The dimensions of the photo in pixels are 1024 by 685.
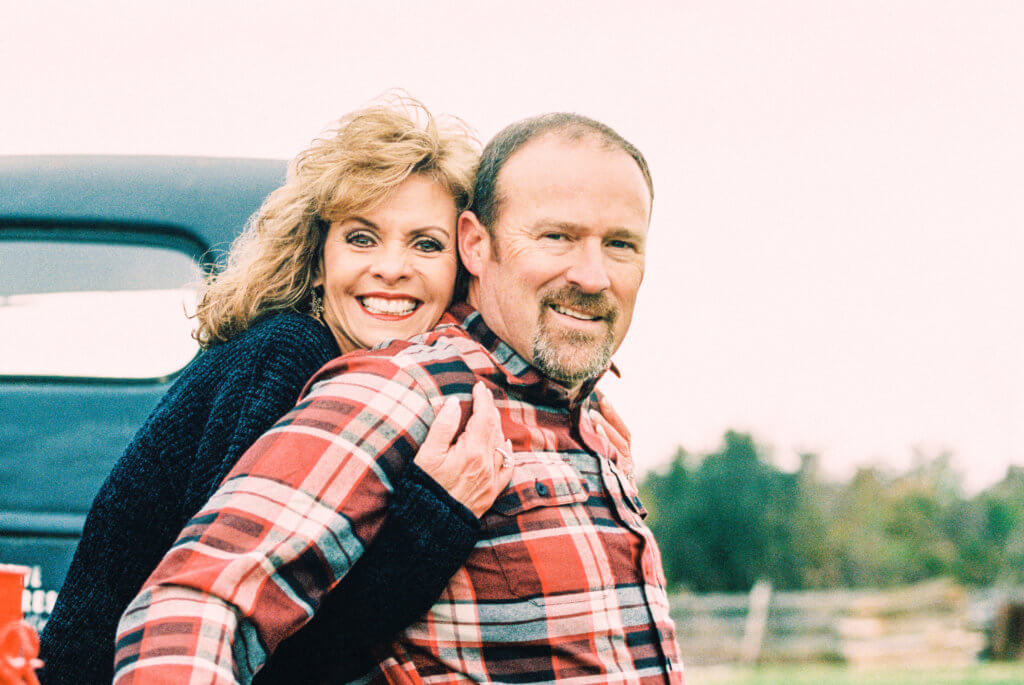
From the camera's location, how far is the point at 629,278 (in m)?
2.32

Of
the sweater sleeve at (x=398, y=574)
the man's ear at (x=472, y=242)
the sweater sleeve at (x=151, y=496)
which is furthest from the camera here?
the man's ear at (x=472, y=242)

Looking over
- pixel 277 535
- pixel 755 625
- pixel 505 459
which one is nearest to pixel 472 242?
pixel 505 459

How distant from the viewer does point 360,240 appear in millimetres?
2621

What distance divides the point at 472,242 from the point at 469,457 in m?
0.80

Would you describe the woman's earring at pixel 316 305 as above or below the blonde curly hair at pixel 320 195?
below

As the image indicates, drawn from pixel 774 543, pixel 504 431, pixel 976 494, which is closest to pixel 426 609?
pixel 504 431

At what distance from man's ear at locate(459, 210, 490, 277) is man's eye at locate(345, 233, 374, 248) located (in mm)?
254

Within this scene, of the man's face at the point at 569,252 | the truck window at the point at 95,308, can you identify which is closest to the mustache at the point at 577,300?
the man's face at the point at 569,252

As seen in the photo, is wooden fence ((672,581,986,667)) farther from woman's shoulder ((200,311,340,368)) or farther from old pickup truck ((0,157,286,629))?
woman's shoulder ((200,311,340,368))

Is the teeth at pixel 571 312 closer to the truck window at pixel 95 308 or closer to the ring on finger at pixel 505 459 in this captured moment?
the ring on finger at pixel 505 459

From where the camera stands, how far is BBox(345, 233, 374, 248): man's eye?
2613 millimetres

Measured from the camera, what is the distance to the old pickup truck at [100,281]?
3033 mm

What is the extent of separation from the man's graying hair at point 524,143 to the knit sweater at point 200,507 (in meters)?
0.54

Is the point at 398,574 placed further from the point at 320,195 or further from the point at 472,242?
the point at 320,195
